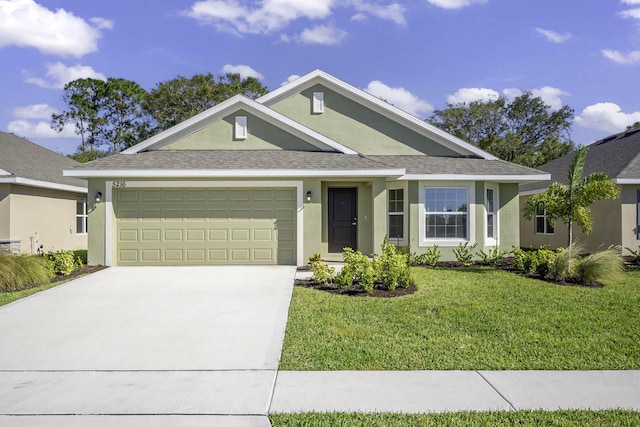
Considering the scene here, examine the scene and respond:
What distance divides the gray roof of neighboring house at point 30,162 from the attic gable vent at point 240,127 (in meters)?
6.50

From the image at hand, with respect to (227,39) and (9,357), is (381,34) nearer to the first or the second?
(227,39)

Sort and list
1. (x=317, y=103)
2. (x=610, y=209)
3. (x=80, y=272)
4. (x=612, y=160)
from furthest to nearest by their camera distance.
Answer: (x=612, y=160), (x=317, y=103), (x=610, y=209), (x=80, y=272)

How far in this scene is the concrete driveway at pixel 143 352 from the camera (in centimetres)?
391

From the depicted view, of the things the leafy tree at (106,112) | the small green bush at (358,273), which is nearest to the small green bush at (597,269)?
the small green bush at (358,273)

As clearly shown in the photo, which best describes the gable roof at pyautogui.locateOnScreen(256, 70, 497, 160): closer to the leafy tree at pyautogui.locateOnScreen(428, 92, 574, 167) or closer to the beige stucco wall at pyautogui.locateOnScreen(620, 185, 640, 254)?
the beige stucco wall at pyautogui.locateOnScreen(620, 185, 640, 254)

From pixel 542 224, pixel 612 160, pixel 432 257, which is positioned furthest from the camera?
pixel 542 224

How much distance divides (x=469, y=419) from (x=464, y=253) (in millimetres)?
10286

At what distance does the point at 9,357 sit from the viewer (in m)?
5.25

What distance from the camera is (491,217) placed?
14422 mm

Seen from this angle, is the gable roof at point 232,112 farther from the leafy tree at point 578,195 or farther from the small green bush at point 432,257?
the leafy tree at point 578,195

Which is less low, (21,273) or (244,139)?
(244,139)

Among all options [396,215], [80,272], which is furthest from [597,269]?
[80,272]

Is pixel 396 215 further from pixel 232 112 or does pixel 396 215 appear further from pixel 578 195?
pixel 232 112

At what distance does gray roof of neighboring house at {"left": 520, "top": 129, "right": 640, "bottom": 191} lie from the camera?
1512 cm
